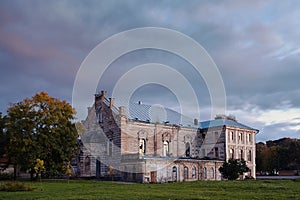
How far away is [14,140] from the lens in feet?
148

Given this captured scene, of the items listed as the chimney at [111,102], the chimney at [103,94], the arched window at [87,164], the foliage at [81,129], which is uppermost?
the chimney at [103,94]

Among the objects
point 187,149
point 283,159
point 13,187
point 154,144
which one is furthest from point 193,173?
point 283,159

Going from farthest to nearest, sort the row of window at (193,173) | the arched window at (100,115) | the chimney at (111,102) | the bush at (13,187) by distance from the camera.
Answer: the arched window at (100,115) → the chimney at (111,102) → the row of window at (193,173) → the bush at (13,187)

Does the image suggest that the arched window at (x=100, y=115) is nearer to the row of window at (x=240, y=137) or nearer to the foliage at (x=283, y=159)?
the row of window at (x=240, y=137)

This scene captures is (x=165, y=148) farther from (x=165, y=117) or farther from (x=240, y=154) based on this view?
(x=240, y=154)

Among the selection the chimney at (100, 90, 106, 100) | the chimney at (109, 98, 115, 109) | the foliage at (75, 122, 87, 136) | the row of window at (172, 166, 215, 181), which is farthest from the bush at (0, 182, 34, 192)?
the chimney at (100, 90, 106, 100)

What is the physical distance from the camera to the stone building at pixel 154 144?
5122cm

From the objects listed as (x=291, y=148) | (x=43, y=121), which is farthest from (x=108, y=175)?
(x=291, y=148)

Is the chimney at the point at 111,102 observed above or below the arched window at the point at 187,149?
above

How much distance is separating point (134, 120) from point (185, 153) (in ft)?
38.8

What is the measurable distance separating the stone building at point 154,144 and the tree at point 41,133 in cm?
729

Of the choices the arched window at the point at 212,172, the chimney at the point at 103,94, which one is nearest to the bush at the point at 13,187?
the chimney at the point at 103,94

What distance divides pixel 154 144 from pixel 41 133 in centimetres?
1770

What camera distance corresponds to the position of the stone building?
5122 cm
